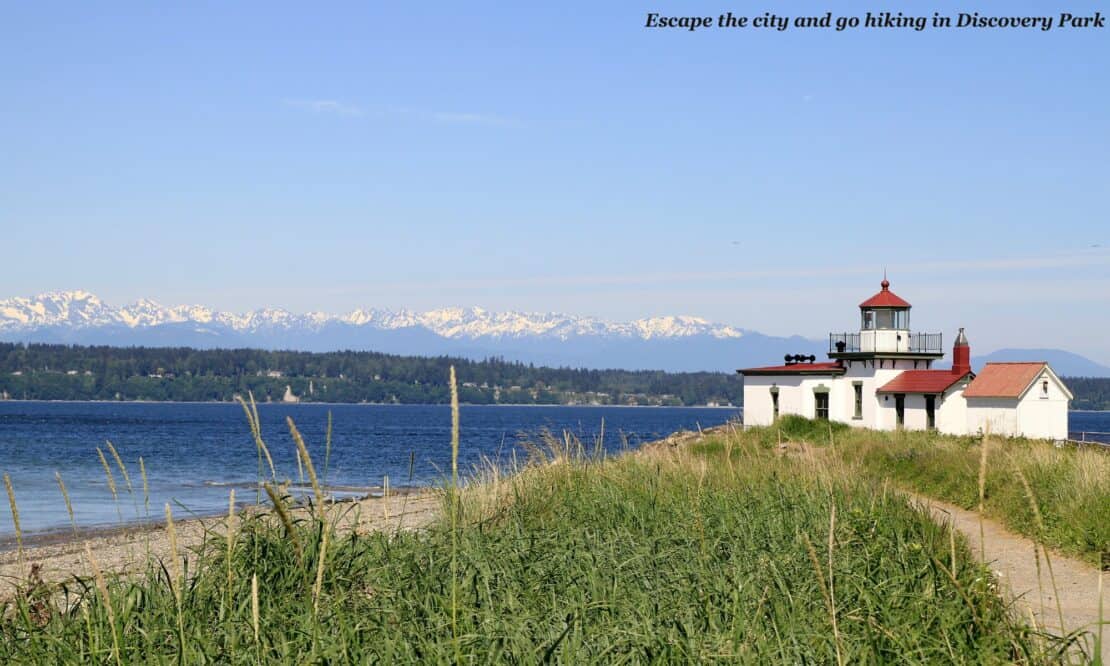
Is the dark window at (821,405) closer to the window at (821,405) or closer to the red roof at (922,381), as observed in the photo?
the window at (821,405)

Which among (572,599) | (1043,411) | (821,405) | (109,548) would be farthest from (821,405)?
(572,599)

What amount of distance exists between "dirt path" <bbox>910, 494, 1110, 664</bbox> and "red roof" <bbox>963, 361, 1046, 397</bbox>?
96.5ft

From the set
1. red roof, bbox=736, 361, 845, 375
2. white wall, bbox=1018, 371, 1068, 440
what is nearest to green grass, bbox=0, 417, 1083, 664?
white wall, bbox=1018, 371, 1068, 440

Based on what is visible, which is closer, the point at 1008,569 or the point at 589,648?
the point at 589,648

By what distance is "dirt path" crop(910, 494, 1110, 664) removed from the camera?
946cm

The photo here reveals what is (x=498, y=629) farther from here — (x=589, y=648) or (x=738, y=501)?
(x=738, y=501)

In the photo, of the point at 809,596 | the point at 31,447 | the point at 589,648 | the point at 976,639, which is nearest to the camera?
the point at 589,648

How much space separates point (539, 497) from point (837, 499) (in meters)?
3.56

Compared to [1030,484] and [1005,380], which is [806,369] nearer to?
[1005,380]

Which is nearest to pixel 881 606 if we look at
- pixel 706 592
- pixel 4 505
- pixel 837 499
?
pixel 706 592

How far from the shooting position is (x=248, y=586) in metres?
7.82

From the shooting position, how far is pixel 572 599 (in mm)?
7762

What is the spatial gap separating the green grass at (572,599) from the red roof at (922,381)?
116 feet

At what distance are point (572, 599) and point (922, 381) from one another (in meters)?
41.2
